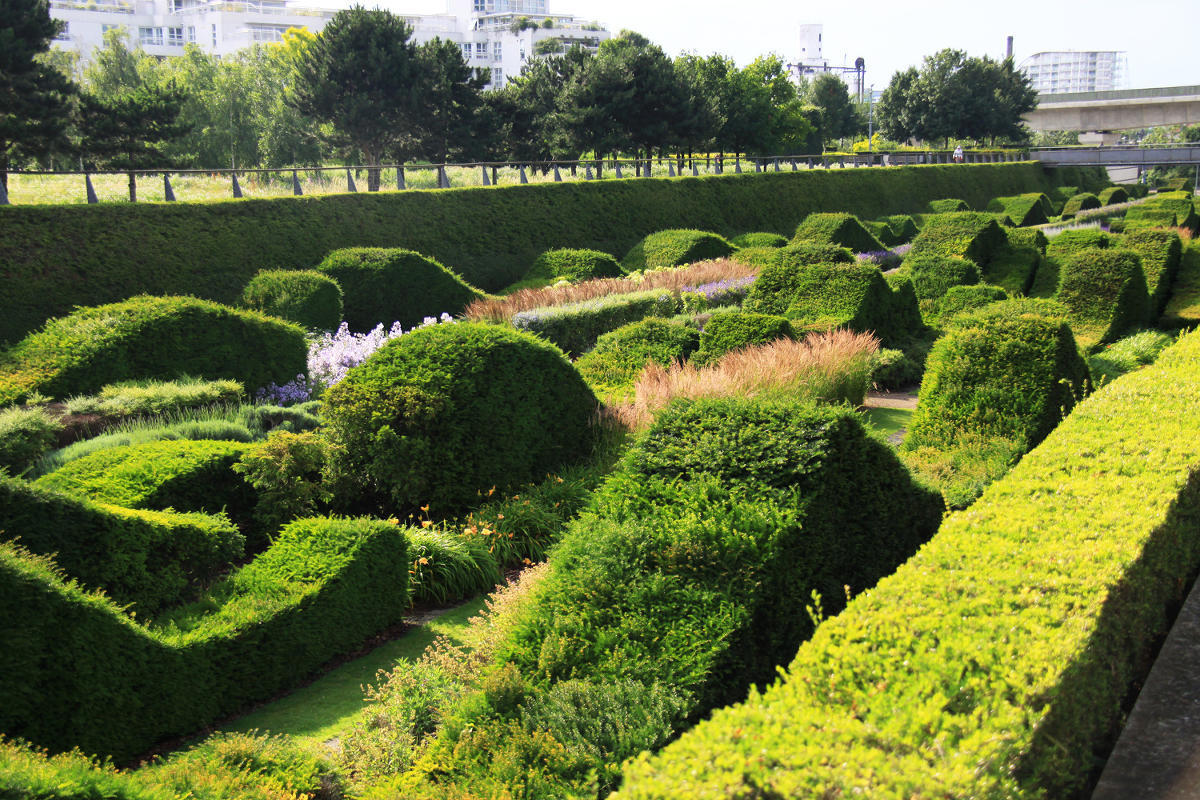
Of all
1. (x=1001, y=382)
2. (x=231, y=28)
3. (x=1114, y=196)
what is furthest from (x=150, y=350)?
(x=231, y=28)

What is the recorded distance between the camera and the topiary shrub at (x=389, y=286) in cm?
1572

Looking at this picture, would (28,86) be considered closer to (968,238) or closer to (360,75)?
(360,75)

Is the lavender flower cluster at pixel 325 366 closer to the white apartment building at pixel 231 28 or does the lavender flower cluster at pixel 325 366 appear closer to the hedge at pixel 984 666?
the hedge at pixel 984 666

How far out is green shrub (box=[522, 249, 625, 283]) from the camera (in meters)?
19.6

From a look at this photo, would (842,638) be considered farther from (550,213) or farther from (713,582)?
(550,213)

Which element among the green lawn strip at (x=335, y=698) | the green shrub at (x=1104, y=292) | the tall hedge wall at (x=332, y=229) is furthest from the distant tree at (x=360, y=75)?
the green lawn strip at (x=335, y=698)

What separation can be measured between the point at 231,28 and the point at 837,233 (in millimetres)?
103585

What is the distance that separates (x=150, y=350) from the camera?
10.5 meters

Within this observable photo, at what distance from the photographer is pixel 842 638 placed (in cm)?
327

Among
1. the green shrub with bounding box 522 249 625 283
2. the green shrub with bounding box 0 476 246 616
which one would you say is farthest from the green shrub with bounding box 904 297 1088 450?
the green shrub with bounding box 522 249 625 283

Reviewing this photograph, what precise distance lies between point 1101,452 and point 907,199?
39894mm

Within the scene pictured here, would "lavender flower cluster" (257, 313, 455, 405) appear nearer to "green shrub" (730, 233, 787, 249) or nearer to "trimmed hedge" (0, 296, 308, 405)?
"trimmed hedge" (0, 296, 308, 405)

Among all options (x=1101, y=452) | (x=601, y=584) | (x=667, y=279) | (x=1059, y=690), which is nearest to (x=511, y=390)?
(x=601, y=584)

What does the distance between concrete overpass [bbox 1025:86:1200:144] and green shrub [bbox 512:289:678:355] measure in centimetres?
6568
